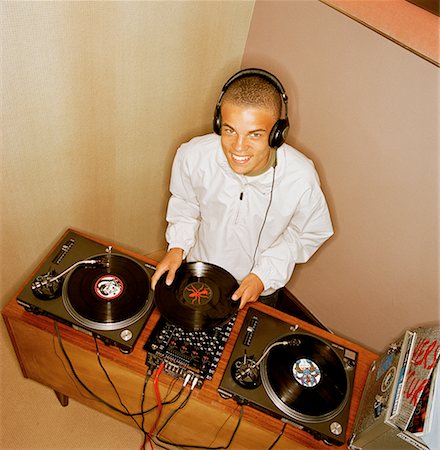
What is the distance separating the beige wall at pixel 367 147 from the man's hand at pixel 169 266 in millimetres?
746

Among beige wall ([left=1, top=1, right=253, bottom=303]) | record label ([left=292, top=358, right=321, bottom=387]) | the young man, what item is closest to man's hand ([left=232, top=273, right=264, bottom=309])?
the young man

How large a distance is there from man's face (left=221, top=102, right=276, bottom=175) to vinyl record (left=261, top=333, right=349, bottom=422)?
1.90 feet

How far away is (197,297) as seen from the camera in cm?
149

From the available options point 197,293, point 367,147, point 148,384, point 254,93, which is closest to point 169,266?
point 197,293

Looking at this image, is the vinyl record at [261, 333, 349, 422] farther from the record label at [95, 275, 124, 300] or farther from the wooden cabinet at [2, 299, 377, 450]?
the record label at [95, 275, 124, 300]

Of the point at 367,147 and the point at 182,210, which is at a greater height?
the point at 367,147

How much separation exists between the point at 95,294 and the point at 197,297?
329 mm

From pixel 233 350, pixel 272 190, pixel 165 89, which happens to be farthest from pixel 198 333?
pixel 165 89

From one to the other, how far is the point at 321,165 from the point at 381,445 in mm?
1111

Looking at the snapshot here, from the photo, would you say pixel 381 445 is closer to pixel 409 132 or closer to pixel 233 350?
pixel 233 350

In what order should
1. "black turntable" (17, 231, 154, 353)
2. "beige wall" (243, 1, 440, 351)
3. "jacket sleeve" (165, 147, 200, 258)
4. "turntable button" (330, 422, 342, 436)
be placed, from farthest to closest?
1. "jacket sleeve" (165, 147, 200, 258)
2. "beige wall" (243, 1, 440, 351)
3. "black turntable" (17, 231, 154, 353)
4. "turntable button" (330, 422, 342, 436)

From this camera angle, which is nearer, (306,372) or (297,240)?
(306,372)

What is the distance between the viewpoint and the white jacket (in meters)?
1.63

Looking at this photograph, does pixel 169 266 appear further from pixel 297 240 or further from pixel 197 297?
pixel 297 240
